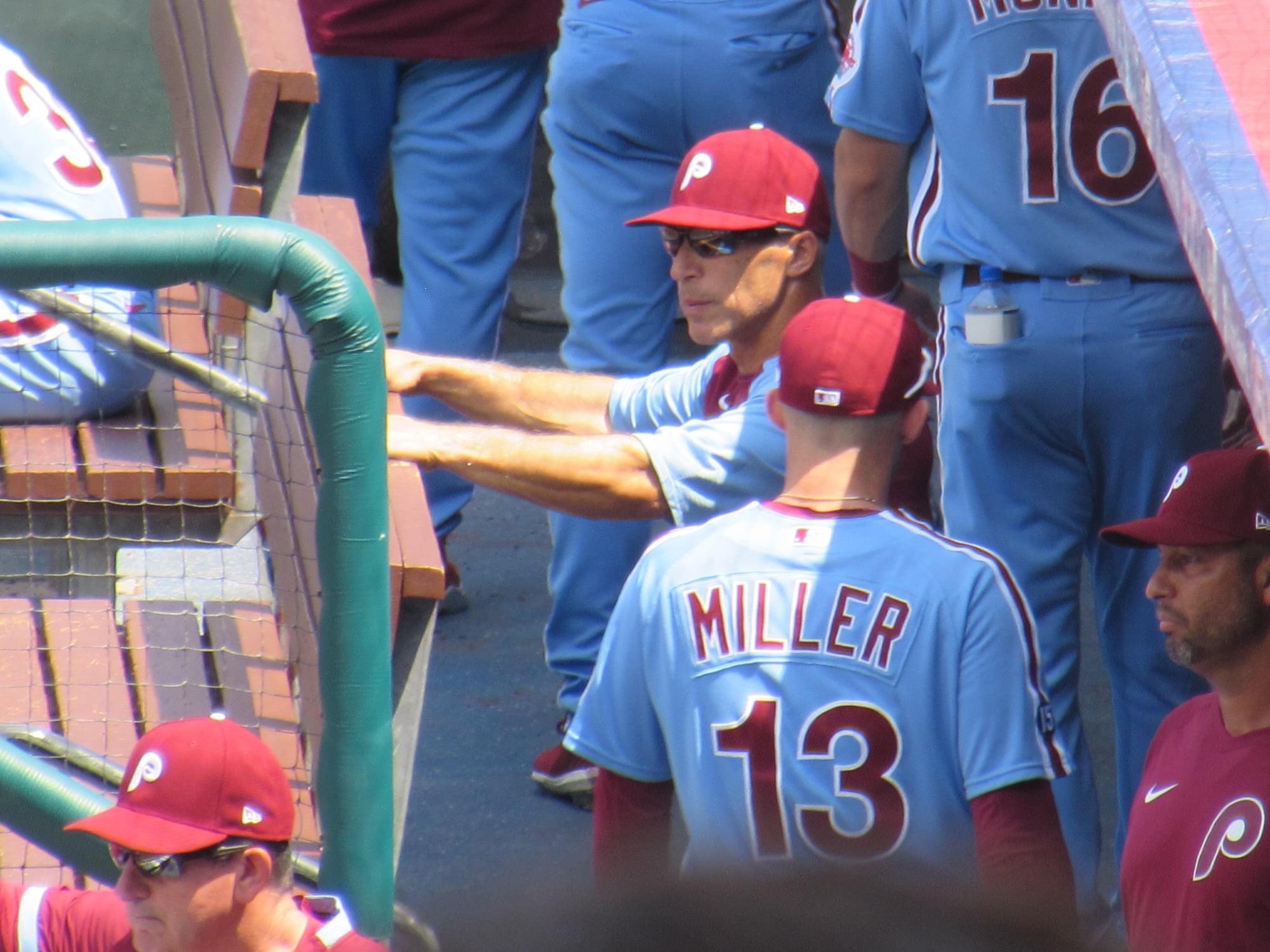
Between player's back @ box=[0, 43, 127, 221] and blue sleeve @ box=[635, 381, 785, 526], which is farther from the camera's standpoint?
player's back @ box=[0, 43, 127, 221]

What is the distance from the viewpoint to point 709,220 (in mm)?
3057

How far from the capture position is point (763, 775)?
2365 mm

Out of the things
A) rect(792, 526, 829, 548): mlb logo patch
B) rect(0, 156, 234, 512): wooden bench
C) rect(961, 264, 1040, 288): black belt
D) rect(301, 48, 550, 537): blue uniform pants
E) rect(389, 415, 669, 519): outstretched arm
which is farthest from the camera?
rect(301, 48, 550, 537): blue uniform pants

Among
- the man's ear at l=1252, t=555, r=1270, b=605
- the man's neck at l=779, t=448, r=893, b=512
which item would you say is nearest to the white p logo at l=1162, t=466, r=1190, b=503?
the man's ear at l=1252, t=555, r=1270, b=605

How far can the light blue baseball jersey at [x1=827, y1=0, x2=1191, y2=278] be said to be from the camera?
307cm

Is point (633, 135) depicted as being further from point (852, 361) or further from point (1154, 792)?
point (1154, 792)

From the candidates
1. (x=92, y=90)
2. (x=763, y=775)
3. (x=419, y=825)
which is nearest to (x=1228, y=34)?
(x=763, y=775)

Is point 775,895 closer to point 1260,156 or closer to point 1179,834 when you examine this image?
point 1260,156

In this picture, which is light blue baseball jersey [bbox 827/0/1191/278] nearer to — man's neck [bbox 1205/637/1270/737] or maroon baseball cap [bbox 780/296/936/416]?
maroon baseball cap [bbox 780/296/936/416]

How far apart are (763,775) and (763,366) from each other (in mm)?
911

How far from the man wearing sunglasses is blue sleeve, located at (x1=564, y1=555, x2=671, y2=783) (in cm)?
42

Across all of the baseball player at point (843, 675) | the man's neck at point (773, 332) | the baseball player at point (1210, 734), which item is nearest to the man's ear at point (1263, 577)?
the baseball player at point (1210, 734)

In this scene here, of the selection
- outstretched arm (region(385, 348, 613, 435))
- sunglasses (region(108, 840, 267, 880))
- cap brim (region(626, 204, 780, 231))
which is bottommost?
outstretched arm (region(385, 348, 613, 435))

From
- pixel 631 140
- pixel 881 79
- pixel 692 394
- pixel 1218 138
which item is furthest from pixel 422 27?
pixel 1218 138
